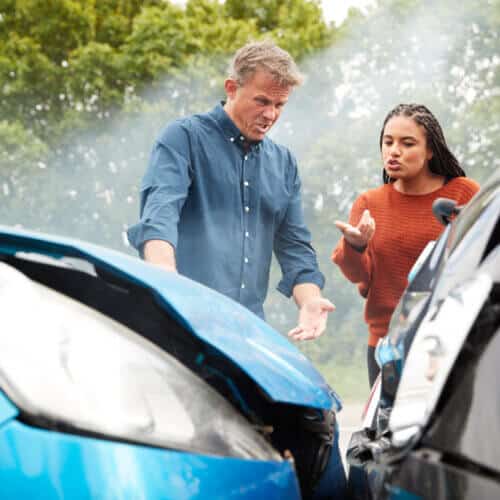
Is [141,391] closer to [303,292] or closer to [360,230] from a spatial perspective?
[360,230]

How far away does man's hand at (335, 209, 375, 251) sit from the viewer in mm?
2830

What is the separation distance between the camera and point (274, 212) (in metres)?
3.72

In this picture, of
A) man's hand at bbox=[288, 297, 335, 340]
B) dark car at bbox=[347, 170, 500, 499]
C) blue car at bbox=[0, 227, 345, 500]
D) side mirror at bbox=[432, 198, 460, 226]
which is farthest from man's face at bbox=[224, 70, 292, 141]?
dark car at bbox=[347, 170, 500, 499]

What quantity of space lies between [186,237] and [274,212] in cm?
38

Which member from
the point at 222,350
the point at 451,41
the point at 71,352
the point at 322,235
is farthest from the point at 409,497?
the point at 451,41

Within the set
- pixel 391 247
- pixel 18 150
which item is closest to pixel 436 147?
pixel 391 247

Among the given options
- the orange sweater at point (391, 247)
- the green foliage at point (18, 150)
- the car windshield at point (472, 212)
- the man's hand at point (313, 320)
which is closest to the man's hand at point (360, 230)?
the man's hand at point (313, 320)

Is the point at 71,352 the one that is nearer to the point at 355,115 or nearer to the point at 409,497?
the point at 409,497

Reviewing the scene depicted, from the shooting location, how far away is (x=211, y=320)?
1472 millimetres

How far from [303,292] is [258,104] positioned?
770 mm

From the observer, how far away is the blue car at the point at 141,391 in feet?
3.83

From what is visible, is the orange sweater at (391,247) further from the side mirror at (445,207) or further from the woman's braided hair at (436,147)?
the side mirror at (445,207)

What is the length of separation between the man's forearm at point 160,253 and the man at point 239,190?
29 centimetres

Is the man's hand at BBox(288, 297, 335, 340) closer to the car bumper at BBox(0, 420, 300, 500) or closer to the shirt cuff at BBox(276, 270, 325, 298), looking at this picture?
the shirt cuff at BBox(276, 270, 325, 298)
